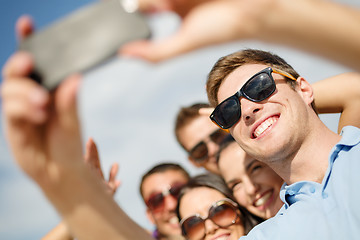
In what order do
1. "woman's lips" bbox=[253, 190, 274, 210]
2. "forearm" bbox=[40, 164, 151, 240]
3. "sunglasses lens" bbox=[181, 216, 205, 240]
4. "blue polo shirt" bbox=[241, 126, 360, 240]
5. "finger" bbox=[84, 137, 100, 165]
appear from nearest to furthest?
"forearm" bbox=[40, 164, 151, 240] → "blue polo shirt" bbox=[241, 126, 360, 240] → "finger" bbox=[84, 137, 100, 165] → "woman's lips" bbox=[253, 190, 274, 210] → "sunglasses lens" bbox=[181, 216, 205, 240]

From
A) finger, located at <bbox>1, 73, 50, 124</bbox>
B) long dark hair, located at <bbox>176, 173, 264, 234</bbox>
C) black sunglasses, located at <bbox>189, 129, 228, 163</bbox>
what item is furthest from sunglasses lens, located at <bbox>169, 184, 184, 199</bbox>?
finger, located at <bbox>1, 73, 50, 124</bbox>

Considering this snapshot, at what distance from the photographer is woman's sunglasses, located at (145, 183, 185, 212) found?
13.9ft

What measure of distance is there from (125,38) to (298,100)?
1.64m

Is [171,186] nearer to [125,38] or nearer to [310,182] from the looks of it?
[310,182]

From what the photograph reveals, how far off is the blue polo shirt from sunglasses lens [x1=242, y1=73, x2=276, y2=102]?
0.59 m

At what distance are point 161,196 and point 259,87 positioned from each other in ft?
7.86

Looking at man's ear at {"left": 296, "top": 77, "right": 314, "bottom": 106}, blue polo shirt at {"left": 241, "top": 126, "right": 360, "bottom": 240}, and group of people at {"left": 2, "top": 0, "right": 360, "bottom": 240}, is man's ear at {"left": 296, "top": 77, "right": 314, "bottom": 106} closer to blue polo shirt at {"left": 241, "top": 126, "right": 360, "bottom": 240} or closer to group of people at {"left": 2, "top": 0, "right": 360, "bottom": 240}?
group of people at {"left": 2, "top": 0, "right": 360, "bottom": 240}

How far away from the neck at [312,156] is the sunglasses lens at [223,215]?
1.11 metres

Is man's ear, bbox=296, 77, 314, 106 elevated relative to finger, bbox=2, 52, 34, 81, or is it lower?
lower

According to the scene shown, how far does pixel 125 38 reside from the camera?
3.72 feet

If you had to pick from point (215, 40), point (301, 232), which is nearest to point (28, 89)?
point (215, 40)

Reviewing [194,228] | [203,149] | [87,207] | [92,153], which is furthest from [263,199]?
[87,207]

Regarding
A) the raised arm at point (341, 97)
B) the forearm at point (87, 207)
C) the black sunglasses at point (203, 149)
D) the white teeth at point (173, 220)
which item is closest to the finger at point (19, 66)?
the forearm at point (87, 207)

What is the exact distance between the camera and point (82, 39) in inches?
44.7
